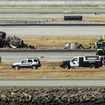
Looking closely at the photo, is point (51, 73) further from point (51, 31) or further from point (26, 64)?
point (51, 31)

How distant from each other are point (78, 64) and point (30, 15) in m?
32.0

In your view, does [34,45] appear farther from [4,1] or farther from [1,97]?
[4,1]

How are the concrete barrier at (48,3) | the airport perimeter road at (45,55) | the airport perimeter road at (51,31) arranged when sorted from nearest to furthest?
the airport perimeter road at (45,55) → the airport perimeter road at (51,31) → the concrete barrier at (48,3)

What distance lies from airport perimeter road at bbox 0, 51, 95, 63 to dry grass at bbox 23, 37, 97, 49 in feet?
12.1

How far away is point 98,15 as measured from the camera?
65.6 m

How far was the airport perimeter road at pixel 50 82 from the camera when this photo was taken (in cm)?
3044

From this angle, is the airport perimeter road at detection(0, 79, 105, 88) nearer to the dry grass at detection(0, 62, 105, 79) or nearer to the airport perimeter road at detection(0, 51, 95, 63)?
the dry grass at detection(0, 62, 105, 79)

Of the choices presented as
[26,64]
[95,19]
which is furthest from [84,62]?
[95,19]

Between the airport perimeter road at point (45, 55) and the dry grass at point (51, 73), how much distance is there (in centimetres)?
317

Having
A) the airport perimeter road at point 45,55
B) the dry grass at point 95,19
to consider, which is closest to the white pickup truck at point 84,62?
the airport perimeter road at point 45,55

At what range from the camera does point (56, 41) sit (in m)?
47.3

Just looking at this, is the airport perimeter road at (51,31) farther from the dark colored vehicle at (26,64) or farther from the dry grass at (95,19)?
the dark colored vehicle at (26,64)

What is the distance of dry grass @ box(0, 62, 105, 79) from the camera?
112ft

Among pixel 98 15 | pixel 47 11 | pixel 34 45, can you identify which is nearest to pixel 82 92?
pixel 34 45
